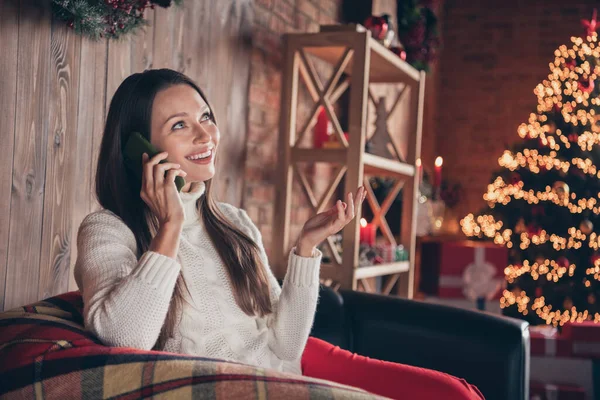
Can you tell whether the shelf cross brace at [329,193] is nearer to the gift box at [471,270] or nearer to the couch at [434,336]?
the couch at [434,336]

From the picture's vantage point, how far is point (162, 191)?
1.24m

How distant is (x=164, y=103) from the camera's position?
1.42m

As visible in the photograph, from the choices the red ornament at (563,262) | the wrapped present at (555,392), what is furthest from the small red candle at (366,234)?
the red ornament at (563,262)

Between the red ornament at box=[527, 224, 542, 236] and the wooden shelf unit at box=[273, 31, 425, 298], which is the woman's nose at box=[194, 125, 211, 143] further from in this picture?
Result: the red ornament at box=[527, 224, 542, 236]

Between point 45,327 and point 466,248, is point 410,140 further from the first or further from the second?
point 45,327

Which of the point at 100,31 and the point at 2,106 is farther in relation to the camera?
the point at 100,31

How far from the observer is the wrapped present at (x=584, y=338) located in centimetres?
306

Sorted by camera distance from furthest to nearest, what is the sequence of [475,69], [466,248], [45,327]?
[475,69] → [466,248] → [45,327]

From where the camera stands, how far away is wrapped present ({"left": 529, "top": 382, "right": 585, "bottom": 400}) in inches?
121

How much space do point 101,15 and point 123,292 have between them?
31.5 inches

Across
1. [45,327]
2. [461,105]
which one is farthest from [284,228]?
[461,105]

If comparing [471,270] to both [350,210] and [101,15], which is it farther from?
[101,15]

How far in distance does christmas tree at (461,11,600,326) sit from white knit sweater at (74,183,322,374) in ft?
9.34

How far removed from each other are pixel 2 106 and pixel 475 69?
5204mm
